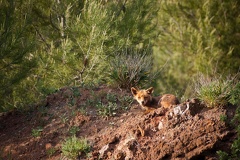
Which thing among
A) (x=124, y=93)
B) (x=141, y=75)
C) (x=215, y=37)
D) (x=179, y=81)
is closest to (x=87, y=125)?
(x=124, y=93)

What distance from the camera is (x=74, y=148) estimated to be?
275 inches

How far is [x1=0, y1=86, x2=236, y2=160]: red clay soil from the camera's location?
6527 millimetres

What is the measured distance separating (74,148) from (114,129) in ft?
2.83

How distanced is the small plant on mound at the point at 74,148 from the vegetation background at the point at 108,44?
2.37 metres

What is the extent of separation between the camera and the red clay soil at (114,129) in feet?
21.4

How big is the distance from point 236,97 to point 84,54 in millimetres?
6168

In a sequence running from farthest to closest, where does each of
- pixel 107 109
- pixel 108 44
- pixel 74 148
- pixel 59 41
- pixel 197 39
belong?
pixel 197 39 < pixel 59 41 < pixel 108 44 < pixel 107 109 < pixel 74 148

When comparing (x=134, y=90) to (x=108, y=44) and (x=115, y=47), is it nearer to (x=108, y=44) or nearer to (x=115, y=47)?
(x=115, y=47)

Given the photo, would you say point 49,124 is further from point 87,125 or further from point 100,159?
point 100,159

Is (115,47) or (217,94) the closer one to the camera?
(217,94)

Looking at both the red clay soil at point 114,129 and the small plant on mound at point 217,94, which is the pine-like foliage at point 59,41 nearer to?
the red clay soil at point 114,129

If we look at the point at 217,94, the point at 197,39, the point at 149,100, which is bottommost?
the point at 197,39

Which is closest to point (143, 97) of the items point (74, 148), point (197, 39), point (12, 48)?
point (74, 148)

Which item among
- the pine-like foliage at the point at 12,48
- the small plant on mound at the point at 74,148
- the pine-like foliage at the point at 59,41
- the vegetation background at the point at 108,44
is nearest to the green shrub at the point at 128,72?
the vegetation background at the point at 108,44
